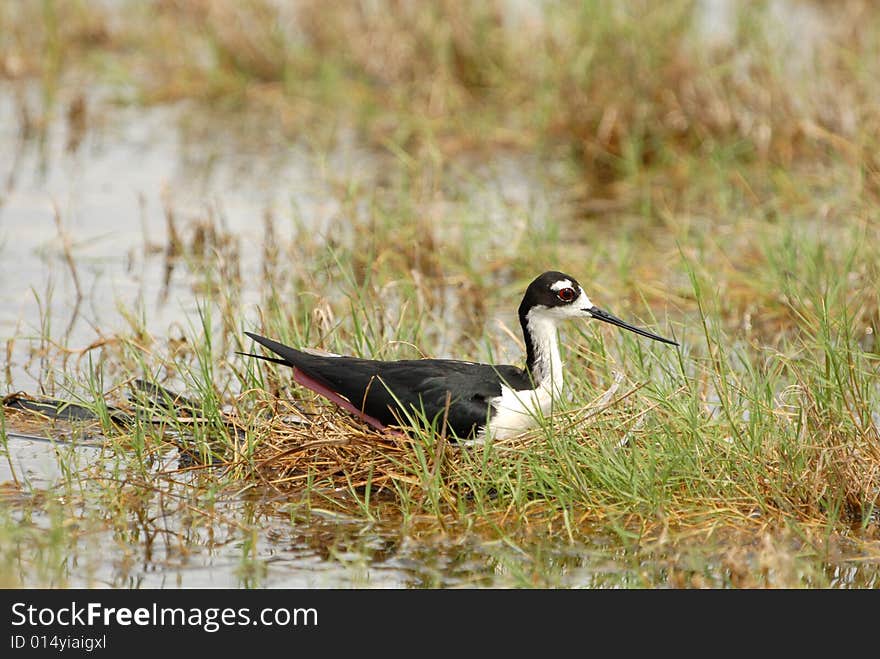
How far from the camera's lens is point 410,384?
5.88m

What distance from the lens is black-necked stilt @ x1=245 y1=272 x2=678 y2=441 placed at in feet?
19.0

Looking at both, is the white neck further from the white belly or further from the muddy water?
the muddy water

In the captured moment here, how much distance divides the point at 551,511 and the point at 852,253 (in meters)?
2.47

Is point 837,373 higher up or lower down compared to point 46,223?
lower down

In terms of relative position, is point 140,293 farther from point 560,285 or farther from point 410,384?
point 560,285

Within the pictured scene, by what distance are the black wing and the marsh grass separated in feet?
0.38

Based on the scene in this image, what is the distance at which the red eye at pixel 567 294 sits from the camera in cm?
611

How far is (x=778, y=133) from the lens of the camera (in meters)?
10.2

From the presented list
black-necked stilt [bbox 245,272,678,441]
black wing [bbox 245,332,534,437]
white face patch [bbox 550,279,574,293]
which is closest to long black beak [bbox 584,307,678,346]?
black-necked stilt [bbox 245,272,678,441]

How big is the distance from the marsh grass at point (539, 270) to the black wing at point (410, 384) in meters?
0.12

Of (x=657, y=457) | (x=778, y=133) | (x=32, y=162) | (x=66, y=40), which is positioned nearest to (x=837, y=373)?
(x=657, y=457)

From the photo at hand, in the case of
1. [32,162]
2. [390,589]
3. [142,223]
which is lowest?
[390,589]

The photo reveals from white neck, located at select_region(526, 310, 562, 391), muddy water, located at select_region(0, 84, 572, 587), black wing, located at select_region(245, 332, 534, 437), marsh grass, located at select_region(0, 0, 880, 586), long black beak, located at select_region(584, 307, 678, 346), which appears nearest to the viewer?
muddy water, located at select_region(0, 84, 572, 587)

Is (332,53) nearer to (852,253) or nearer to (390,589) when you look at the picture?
(852,253)
